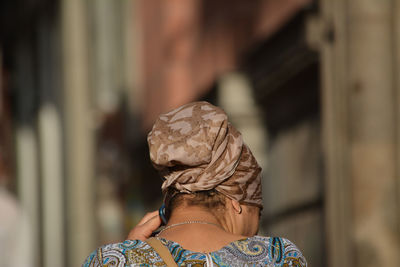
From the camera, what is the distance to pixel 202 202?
9.74ft

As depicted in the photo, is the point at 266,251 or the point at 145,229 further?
the point at 145,229

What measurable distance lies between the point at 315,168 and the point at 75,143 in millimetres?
5040

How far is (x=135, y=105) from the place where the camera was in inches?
691

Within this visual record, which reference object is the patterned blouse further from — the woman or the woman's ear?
the woman's ear

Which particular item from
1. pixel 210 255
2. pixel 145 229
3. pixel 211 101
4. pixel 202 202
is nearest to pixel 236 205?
pixel 202 202

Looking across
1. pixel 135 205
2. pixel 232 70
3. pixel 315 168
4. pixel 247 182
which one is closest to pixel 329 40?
pixel 315 168

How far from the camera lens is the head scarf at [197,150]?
291 cm

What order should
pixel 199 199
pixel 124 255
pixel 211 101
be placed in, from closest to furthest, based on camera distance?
pixel 124 255
pixel 199 199
pixel 211 101

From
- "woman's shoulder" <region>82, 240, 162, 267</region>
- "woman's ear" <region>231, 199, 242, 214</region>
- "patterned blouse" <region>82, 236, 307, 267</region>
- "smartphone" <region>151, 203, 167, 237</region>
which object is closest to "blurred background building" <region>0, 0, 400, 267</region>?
"smartphone" <region>151, 203, 167, 237</region>

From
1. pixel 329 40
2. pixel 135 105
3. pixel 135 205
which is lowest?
pixel 135 205

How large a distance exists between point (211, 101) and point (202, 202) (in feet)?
25.4

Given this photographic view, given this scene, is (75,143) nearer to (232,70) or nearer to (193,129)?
(232,70)

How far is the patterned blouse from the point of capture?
2816 mm

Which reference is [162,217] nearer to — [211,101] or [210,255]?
[210,255]
